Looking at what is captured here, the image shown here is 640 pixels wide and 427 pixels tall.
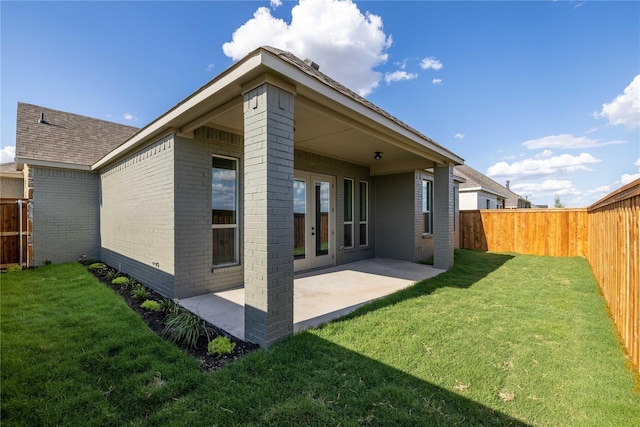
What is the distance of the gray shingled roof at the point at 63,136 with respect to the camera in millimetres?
7877

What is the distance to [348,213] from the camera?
→ 854cm

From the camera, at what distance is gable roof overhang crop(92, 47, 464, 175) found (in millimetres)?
3137

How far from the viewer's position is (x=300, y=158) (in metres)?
6.95

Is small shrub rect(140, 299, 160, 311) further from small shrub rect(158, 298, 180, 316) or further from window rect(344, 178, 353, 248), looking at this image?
window rect(344, 178, 353, 248)

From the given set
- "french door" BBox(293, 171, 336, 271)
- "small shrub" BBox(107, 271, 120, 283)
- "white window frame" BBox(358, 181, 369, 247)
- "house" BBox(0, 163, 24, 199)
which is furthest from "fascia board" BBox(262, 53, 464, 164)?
"house" BBox(0, 163, 24, 199)

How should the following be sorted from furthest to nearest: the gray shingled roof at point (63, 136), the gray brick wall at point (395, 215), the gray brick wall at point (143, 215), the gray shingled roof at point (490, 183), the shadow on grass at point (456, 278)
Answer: the gray shingled roof at point (490, 183)
the gray brick wall at point (395, 215)
the gray shingled roof at point (63, 136)
the gray brick wall at point (143, 215)
the shadow on grass at point (456, 278)

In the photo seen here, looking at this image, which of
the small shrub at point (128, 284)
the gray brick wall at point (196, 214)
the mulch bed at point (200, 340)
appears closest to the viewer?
the mulch bed at point (200, 340)

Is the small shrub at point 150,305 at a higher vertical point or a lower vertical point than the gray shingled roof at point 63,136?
lower

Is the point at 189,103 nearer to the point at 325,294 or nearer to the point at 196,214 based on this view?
the point at 196,214

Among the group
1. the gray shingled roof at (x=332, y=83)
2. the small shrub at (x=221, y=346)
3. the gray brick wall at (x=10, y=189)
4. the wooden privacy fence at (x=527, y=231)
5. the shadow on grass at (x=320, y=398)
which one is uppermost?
the gray shingled roof at (x=332, y=83)

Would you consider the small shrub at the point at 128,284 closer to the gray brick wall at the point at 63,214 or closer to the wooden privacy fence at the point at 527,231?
the gray brick wall at the point at 63,214

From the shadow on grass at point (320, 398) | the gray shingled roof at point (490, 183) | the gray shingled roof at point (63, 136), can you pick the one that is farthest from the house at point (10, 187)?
the gray shingled roof at point (490, 183)

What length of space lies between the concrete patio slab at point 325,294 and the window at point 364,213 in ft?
4.13

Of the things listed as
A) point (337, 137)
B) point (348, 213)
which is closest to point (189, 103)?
point (337, 137)
